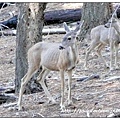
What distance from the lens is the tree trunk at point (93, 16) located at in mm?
13875

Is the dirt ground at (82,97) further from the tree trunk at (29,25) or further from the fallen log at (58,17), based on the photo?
the fallen log at (58,17)

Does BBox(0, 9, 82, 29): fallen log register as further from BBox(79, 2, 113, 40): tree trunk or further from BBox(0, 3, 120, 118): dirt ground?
BBox(0, 3, 120, 118): dirt ground

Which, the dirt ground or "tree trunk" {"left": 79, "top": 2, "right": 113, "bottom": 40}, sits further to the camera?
"tree trunk" {"left": 79, "top": 2, "right": 113, "bottom": 40}

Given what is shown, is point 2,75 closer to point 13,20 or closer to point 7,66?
point 7,66

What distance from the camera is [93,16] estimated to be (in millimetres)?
13875

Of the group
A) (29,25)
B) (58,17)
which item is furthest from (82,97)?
(58,17)

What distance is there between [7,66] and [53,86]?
3.63 meters

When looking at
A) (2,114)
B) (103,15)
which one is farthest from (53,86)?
(103,15)

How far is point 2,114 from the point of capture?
7910 mm

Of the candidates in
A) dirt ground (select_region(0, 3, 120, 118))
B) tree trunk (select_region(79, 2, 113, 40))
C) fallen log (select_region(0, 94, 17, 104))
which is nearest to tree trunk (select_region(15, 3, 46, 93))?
fallen log (select_region(0, 94, 17, 104))

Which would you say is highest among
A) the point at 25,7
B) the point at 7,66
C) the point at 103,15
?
the point at 25,7

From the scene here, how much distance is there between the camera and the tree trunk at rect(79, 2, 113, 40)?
45.5 ft

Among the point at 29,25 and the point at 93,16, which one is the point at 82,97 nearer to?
the point at 29,25

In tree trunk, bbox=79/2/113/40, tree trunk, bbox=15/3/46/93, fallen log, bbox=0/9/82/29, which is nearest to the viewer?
tree trunk, bbox=15/3/46/93
